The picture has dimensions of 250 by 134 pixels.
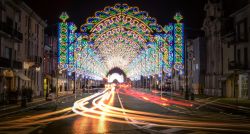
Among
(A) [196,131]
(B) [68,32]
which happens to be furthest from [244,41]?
(A) [196,131]

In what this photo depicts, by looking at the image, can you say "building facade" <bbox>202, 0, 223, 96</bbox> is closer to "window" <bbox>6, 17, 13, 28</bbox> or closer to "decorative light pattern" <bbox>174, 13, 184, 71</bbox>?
"decorative light pattern" <bbox>174, 13, 184, 71</bbox>

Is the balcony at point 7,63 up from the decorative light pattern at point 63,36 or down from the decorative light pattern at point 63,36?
down

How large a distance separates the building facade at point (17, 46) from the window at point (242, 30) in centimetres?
2442

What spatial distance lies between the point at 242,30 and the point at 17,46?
1041 inches

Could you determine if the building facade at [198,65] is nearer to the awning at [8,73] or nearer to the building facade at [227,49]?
the building facade at [227,49]

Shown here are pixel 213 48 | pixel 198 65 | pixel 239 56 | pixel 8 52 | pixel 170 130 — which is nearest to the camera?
pixel 170 130

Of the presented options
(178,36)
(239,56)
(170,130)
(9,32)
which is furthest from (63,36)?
(170,130)

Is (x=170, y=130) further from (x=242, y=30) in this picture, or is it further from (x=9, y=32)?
(x=242, y=30)

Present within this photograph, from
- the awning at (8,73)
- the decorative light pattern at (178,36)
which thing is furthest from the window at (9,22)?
the decorative light pattern at (178,36)

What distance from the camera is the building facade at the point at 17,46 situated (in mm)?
37500

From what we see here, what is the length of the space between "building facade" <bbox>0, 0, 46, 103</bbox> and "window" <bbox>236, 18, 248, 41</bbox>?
2442 centimetres

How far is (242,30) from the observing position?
4853cm

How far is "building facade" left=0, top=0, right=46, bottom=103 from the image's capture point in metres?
37.5

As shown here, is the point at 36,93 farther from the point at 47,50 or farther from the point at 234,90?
the point at 234,90
